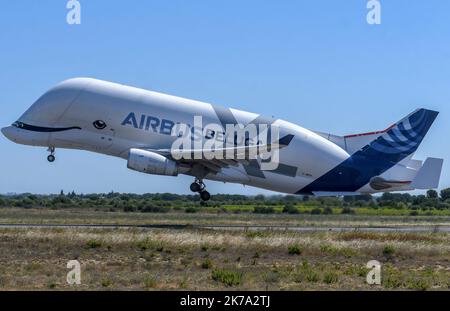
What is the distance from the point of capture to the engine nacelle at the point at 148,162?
41875mm

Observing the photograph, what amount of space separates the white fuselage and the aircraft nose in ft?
0.22

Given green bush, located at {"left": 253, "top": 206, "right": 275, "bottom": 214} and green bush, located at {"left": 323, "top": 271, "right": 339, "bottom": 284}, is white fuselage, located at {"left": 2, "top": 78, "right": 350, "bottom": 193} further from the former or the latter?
green bush, located at {"left": 253, "top": 206, "right": 275, "bottom": 214}

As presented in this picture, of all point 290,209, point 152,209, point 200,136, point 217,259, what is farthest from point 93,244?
point 290,209

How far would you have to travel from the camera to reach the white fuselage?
4403 cm

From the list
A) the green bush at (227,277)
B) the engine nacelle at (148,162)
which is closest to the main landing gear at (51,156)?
the engine nacelle at (148,162)

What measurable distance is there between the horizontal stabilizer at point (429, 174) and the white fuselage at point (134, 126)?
4.67 meters

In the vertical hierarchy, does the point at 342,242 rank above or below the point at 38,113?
below

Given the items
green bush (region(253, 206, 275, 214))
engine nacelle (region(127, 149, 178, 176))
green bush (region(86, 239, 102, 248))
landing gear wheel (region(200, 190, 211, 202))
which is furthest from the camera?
green bush (region(253, 206, 275, 214))

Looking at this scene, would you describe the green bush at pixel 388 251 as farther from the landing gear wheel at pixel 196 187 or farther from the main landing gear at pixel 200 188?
the landing gear wheel at pixel 196 187

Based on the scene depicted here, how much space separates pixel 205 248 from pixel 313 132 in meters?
18.3

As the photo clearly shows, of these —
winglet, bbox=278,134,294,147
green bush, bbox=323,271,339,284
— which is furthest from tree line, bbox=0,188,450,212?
green bush, bbox=323,271,339,284

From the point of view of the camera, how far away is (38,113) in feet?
149
